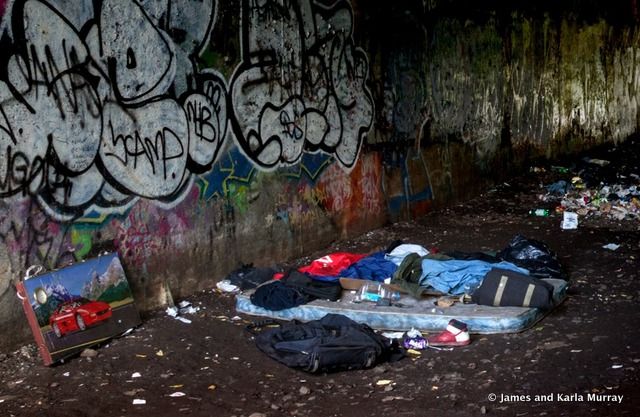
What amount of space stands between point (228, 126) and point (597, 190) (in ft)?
21.0

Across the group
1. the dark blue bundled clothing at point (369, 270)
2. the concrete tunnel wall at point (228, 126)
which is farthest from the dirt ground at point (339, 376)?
the dark blue bundled clothing at point (369, 270)

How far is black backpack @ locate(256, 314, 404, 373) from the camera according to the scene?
4801 millimetres

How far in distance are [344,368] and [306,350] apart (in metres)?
0.28

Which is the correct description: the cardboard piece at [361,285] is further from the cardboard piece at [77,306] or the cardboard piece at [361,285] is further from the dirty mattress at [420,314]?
the cardboard piece at [77,306]

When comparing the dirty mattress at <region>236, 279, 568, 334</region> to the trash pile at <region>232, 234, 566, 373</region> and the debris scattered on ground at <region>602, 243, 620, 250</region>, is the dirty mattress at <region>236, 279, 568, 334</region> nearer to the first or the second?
the trash pile at <region>232, 234, 566, 373</region>

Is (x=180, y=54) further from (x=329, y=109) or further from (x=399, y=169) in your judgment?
(x=399, y=169)

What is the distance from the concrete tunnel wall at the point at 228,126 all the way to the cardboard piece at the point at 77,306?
136 millimetres

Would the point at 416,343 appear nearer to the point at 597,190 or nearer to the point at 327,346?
the point at 327,346

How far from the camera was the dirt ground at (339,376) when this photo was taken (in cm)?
434

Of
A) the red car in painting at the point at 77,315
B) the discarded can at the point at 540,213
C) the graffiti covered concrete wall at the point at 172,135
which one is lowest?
the discarded can at the point at 540,213

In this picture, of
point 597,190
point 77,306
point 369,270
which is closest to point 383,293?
point 369,270

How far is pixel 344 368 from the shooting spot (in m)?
4.86

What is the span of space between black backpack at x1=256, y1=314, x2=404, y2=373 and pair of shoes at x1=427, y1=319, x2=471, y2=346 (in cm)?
31

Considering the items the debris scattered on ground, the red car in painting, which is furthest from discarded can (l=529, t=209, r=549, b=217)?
the red car in painting
